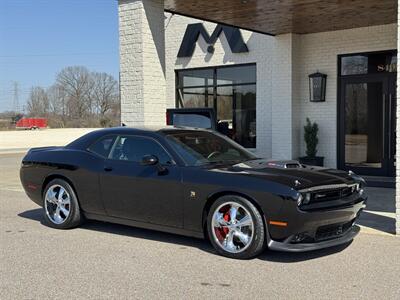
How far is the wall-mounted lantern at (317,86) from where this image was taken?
42.4ft

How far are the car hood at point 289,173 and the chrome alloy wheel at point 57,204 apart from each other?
2.45 metres

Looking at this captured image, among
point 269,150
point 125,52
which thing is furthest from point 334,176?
point 269,150

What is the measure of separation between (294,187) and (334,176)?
0.80 metres

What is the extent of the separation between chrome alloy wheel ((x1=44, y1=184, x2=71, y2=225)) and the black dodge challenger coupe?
0.05ft

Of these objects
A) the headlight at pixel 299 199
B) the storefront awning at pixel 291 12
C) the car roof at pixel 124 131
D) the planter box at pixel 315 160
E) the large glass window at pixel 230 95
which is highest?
the storefront awning at pixel 291 12

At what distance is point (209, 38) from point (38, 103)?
4170 inches

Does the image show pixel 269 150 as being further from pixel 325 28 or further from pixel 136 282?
pixel 136 282

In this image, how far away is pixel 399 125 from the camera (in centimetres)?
682

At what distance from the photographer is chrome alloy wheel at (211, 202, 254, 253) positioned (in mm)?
5789

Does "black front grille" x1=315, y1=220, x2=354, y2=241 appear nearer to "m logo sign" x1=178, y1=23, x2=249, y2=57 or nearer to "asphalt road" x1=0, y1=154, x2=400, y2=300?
"asphalt road" x1=0, y1=154, x2=400, y2=300

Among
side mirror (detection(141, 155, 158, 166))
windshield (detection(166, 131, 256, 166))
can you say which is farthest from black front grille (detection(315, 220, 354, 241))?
side mirror (detection(141, 155, 158, 166))

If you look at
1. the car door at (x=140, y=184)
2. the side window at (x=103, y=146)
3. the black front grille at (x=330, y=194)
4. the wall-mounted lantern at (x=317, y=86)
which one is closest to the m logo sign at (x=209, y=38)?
the wall-mounted lantern at (x=317, y=86)

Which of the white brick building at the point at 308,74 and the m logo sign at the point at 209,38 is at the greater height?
the m logo sign at the point at 209,38

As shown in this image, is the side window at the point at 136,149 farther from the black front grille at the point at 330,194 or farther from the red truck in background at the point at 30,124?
the red truck in background at the point at 30,124
